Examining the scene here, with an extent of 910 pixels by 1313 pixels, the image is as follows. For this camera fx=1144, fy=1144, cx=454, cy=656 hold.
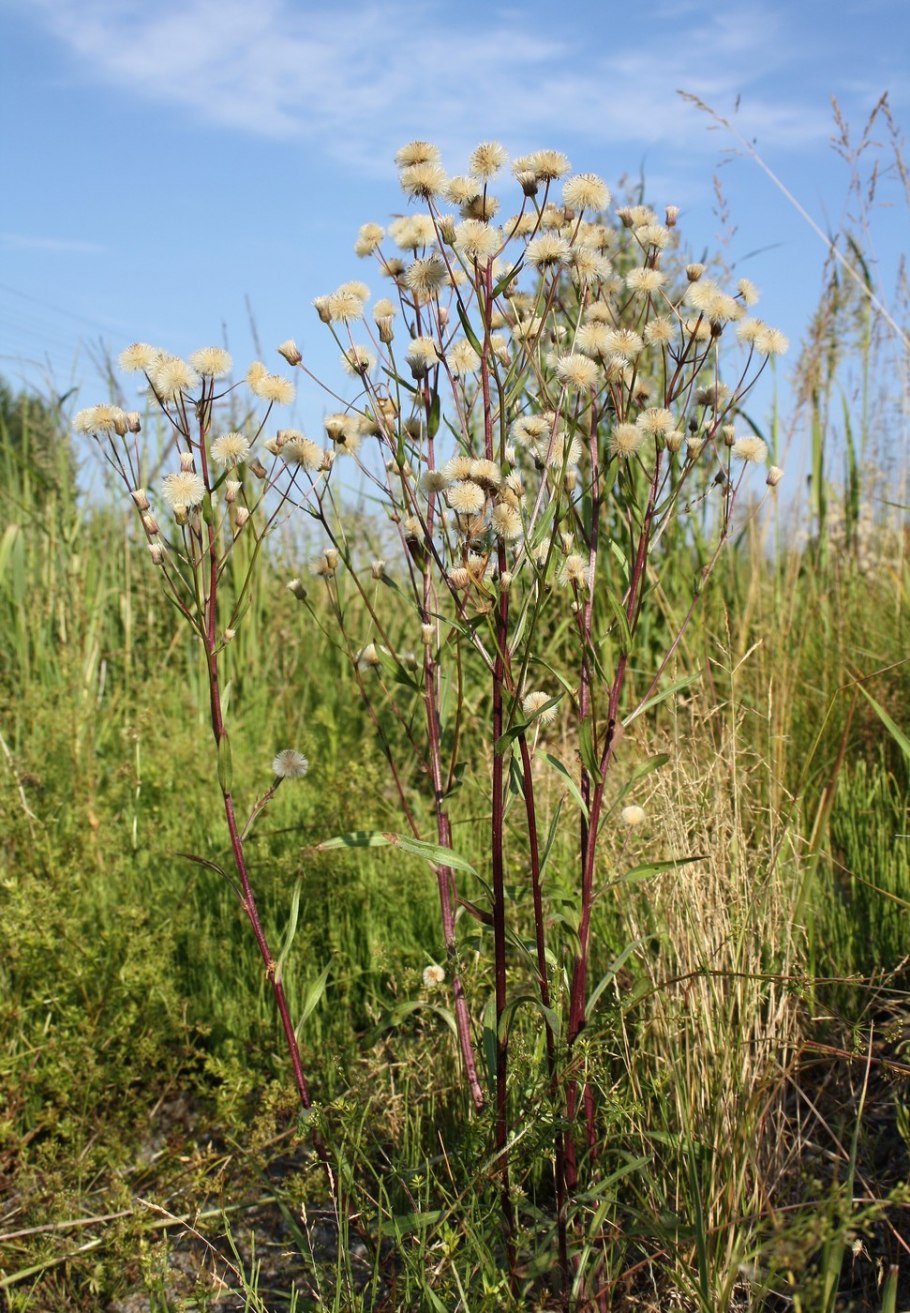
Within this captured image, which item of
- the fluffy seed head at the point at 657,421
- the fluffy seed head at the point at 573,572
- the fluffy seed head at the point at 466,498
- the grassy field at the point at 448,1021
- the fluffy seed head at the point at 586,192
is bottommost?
the grassy field at the point at 448,1021

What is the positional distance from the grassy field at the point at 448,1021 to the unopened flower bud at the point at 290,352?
1.31ft

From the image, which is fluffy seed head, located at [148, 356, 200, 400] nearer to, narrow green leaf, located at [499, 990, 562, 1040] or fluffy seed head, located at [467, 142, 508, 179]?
fluffy seed head, located at [467, 142, 508, 179]

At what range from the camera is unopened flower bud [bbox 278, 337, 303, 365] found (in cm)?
189

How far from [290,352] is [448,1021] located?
1.18m

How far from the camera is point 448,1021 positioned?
2.00 meters

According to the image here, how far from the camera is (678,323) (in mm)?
1910

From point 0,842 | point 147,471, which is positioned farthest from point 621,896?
point 147,471

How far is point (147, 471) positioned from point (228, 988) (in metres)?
3.20

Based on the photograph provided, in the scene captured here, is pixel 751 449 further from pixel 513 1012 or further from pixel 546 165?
pixel 513 1012

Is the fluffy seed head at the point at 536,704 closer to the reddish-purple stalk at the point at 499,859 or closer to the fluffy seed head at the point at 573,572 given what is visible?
the reddish-purple stalk at the point at 499,859

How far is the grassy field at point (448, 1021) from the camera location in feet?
5.83

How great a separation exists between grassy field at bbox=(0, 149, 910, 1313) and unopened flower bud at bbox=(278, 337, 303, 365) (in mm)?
398

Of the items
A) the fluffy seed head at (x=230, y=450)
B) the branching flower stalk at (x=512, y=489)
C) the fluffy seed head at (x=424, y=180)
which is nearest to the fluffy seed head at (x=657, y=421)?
the branching flower stalk at (x=512, y=489)

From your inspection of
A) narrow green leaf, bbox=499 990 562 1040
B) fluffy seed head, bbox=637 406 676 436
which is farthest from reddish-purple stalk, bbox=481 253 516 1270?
fluffy seed head, bbox=637 406 676 436
